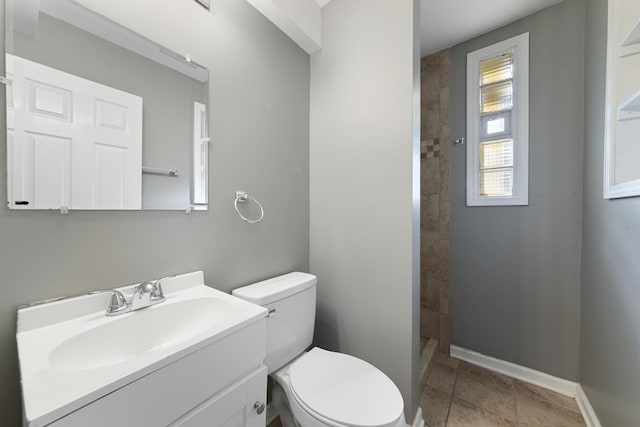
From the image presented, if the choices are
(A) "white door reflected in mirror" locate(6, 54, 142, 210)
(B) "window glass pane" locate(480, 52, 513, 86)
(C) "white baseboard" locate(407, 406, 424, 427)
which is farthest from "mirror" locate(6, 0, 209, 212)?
(B) "window glass pane" locate(480, 52, 513, 86)

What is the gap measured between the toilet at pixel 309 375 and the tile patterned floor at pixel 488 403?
72 cm

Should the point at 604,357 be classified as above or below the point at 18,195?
below

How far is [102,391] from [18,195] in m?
0.63

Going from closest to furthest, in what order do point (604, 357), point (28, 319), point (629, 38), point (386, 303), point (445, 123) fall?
point (28, 319) → point (629, 38) → point (604, 357) → point (386, 303) → point (445, 123)

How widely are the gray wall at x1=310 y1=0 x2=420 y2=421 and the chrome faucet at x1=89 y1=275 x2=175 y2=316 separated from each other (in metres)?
0.95

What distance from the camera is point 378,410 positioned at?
35.2 inches

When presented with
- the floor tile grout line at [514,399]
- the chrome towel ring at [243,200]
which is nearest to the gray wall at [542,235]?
the floor tile grout line at [514,399]

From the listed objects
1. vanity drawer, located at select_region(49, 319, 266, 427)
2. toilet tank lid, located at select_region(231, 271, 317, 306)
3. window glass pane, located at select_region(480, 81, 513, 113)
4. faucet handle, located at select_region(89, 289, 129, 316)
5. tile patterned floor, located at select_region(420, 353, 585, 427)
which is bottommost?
tile patterned floor, located at select_region(420, 353, 585, 427)

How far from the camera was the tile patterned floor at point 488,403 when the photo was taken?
139cm

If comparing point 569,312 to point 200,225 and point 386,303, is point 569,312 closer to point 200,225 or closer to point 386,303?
point 386,303

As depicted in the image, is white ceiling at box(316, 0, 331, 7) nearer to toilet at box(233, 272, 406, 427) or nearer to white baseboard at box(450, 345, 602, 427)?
toilet at box(233, 272, 406, 427)

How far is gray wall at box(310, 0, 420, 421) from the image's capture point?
4.19ft

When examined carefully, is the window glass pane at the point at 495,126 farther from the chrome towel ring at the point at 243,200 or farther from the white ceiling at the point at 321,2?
the chrome towel ring at the point at 243,200

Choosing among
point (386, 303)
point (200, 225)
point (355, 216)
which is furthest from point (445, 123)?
point (200, 225)
